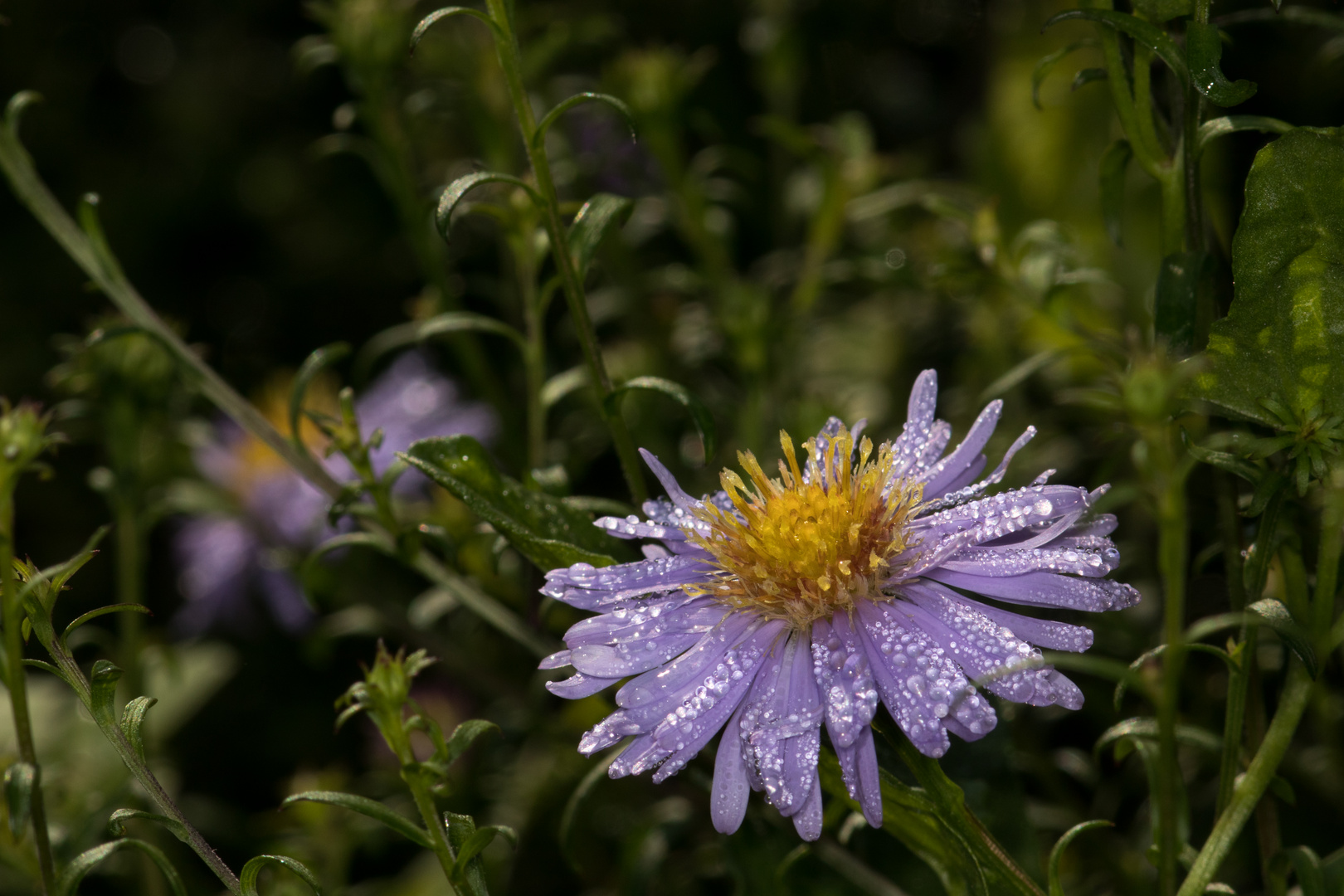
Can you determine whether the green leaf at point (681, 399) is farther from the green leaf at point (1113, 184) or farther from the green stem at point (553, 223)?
the green leaf at point (1113, 184)

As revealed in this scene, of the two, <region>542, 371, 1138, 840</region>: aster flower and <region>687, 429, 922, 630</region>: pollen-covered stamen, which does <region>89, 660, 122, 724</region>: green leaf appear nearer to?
<region>542, 371, 1138, 840</region>: aster flower

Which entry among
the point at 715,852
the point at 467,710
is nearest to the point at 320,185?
the point at 467,710

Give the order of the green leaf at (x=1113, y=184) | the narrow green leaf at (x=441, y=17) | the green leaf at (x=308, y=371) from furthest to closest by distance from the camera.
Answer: the green leaf at (x=308, y=371) < the green leaf at (x=1113, y=184) < the narrow green leaf at (x=441, y=17)

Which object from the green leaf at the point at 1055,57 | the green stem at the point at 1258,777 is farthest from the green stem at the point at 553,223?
the green stem at the point at 1258,777

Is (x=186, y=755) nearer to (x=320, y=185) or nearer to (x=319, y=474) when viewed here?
(x=319, y=474)

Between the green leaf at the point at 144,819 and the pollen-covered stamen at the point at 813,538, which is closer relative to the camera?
the green leaf at the point at 144,819

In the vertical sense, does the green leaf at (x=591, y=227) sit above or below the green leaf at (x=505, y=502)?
above

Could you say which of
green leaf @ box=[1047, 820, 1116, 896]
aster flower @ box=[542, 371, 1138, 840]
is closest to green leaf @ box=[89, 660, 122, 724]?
aster flower @ box=[542, 371, 1138, 840]
